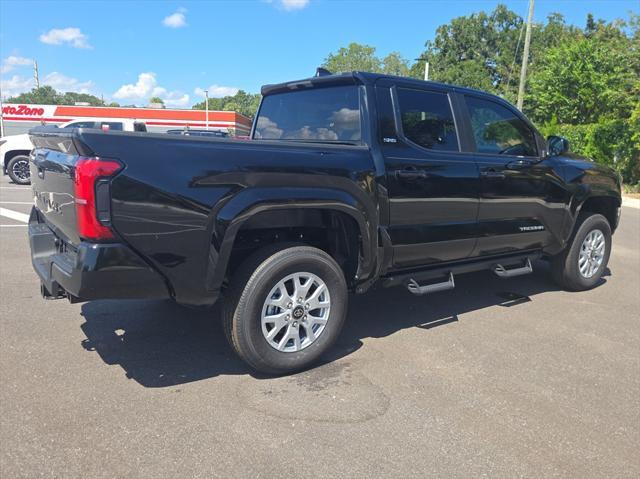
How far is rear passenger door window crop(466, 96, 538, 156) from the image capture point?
4586 millimetres

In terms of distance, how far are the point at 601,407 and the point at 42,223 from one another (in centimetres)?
395

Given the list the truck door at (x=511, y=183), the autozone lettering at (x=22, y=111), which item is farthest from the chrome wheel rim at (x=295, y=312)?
the autozone lettering at (x=22, y=111)

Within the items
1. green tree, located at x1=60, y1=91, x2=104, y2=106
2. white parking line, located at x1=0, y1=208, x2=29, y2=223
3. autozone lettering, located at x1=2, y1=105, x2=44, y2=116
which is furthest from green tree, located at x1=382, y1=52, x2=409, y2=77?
green tree, located at x1=60, y1=91, x2=104, y2=106

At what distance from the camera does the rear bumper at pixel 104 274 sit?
2.77 meters

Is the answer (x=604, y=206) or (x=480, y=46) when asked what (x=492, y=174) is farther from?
(x=480, y=46)

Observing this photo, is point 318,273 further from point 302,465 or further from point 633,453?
point 633,453

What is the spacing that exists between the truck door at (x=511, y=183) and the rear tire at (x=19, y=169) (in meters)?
12.6

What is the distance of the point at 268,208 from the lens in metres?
3.19

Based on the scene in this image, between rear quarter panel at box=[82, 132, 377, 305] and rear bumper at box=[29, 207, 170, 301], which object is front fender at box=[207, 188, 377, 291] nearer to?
rear quarter panel at box=[82, 132, 377, 305]

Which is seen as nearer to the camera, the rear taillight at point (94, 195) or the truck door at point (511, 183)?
the rear taillight at point (94, 195)

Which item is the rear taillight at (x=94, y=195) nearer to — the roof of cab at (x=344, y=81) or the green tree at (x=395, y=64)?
the roof of cab at (x=344, y=81)

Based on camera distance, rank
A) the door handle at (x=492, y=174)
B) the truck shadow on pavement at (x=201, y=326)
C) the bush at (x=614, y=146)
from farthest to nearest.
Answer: the bush at (x=614, y=146)
the door handle at (x=492, y=174)
the truck shadow on pavement at (x=201, y=326)

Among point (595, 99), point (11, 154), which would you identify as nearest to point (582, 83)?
point (595, 99)

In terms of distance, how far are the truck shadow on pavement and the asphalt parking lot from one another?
0.02 metres
